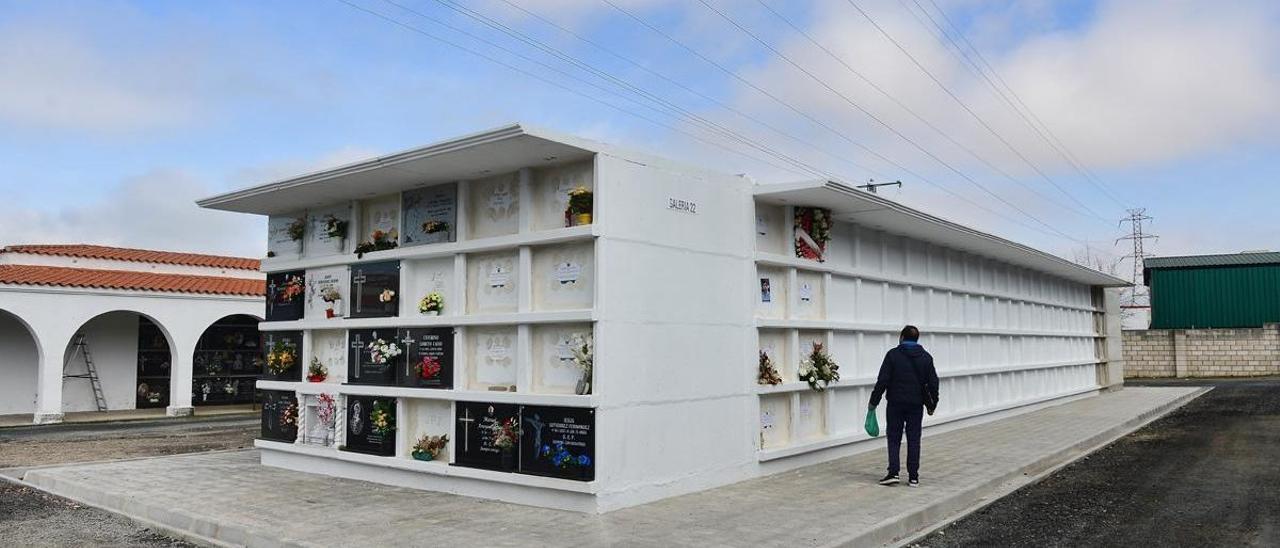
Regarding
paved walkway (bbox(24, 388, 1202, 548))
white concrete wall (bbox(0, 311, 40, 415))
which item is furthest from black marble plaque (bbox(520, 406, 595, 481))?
white concrete wall (bbox(0, 311, 40, 415))

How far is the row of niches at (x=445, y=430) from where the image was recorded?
8.88m

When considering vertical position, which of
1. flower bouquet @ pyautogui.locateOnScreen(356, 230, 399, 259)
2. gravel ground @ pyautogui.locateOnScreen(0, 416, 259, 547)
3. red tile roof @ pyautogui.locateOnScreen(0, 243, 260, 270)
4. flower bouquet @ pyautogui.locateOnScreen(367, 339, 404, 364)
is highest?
red tile roof @ pyautogui.locateOnScreen(0, 243, 260, 270)

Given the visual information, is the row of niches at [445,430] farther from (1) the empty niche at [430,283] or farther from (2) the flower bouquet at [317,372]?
(1) the empty niche at [430,283]

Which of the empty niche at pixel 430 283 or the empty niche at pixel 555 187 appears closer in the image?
the empty niche at pixel 555 187

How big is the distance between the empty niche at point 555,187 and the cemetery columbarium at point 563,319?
0.08 ft

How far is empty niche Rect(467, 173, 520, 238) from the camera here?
32.4 ft

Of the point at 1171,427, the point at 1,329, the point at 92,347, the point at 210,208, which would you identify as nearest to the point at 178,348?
the point at 92,347

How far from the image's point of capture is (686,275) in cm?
991

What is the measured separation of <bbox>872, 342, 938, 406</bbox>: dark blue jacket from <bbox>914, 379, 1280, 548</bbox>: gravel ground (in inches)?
55.6

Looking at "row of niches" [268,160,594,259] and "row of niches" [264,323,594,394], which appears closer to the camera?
"row of niches" [264,323,594,394]

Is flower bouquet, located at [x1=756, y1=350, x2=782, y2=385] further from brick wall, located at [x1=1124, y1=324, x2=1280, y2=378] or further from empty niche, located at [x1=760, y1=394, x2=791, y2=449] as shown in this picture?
brick wall, located at [x1=1124, y1=324, x2=1280, y2=378]

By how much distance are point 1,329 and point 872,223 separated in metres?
21.5

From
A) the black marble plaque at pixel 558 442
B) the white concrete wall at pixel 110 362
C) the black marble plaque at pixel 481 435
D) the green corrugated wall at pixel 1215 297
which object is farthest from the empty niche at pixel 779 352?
the green corrugated wall at pixel 1215 297

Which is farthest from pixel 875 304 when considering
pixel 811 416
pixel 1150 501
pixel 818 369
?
pixel 1150 501
